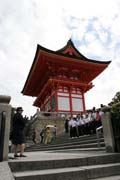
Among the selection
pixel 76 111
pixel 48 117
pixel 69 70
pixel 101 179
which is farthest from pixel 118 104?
pixel 69 70

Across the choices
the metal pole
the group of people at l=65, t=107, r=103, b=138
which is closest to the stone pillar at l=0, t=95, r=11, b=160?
the metal pole

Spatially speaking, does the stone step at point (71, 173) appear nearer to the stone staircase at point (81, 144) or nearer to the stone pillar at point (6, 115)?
the stone pillar at point (6, 115)

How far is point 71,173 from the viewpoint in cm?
363

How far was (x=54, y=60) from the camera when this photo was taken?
69.7 feet

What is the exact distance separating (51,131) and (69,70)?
782 centimetres

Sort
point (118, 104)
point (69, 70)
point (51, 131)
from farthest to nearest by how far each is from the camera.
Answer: point (69, 70)
point (51, 131)
point (118, 104)

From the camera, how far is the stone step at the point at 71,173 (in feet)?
10.8

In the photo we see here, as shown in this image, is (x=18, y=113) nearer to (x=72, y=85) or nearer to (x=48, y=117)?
(x=48, y=117)

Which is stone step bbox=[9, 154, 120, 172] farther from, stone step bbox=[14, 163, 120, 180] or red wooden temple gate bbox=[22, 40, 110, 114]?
red wooden temple gate bbox=[22, 40, 110, 114]

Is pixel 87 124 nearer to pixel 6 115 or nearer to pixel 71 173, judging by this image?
pixel 6 115

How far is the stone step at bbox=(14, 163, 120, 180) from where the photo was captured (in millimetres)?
3304

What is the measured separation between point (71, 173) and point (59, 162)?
21.2 inches

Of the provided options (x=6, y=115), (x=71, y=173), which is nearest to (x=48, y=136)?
(x=6, y=115)

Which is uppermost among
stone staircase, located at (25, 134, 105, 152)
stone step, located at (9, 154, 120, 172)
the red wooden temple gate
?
the red wooden temple gate
